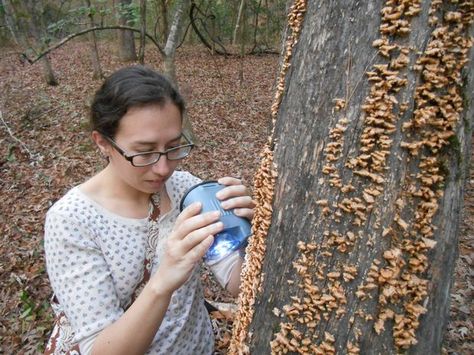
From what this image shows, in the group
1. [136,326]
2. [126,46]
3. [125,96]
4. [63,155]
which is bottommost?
[63,155]

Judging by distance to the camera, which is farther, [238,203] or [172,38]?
[172,38]

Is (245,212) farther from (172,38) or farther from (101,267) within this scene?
(172,38)

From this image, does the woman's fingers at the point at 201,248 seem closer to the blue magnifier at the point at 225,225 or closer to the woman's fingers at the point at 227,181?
the blue magnifier at the point at 225,225

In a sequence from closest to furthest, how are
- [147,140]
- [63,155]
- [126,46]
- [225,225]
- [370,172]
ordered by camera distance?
[370,172] → [225,225] → [147,140] → [63,155] → [126,46]

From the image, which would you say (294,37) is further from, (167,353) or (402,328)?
(167,353)

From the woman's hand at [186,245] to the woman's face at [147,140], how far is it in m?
0.50

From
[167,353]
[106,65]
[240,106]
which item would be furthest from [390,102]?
[106,65]

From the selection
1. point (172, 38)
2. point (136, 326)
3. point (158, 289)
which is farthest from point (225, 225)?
point (172, 38)

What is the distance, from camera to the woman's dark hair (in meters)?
1.81

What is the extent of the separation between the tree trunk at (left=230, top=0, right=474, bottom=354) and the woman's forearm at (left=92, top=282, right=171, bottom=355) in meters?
0.52

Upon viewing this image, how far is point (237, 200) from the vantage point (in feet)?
4.95

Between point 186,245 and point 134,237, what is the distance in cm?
57

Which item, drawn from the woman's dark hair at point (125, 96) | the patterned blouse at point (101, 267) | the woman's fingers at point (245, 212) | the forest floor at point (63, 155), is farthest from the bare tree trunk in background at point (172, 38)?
the woman's fingers at point (245, 212)

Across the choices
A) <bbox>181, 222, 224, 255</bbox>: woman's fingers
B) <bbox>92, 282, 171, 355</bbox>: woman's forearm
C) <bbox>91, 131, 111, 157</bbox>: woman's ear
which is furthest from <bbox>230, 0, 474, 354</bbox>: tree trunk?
<bbox>91, 131, 111, 157</bbox>: woman's ear
